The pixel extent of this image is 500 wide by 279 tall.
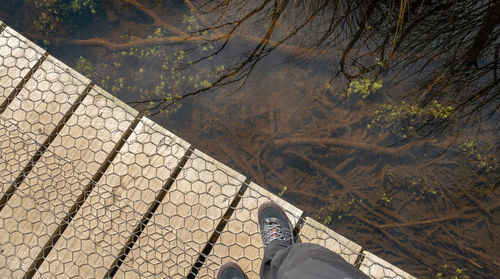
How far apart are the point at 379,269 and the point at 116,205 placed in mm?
1527

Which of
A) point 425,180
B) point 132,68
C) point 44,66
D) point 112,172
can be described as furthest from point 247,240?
point 44,66

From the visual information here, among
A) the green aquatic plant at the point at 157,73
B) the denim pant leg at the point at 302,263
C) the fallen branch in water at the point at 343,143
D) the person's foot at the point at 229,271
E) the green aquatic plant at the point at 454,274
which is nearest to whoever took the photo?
the denim pant leg at the point at 302,263

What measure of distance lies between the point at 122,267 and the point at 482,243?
7.59ft

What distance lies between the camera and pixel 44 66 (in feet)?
6.57

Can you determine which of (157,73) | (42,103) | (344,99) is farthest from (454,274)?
(42,103)

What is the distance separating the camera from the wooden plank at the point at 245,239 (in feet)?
5.85

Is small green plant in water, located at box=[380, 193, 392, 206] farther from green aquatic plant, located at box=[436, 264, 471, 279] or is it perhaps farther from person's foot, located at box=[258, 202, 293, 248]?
person's foot, located at box=[258, 202, 293, 248]

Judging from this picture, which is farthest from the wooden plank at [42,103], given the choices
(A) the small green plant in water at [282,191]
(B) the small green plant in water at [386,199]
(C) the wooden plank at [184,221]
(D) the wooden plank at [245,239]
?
(B) the small green plant in water at [386,199]

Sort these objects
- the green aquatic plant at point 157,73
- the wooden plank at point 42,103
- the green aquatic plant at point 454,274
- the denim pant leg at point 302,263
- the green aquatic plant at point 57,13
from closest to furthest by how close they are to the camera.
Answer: the denim pant leg at point 302,263, the wooden plank at point 42,103, the green aquatic plant at point 454,274, the green aquatic plant at point 157,73, the green aquatic plant at point 57,13

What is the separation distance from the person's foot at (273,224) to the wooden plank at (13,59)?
171 cm

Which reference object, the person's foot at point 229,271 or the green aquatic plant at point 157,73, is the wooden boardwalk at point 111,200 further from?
the green aquatic plant at point 157,73

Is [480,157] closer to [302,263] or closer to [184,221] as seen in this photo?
[302,263]

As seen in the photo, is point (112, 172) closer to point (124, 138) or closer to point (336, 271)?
point (124, 138)

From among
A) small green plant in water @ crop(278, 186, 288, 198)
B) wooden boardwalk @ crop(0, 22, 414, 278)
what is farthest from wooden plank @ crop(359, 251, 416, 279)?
small green plant in water @ crop(278, 186, 288, 198)
